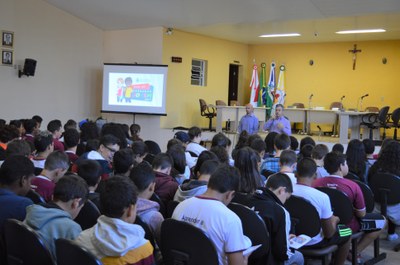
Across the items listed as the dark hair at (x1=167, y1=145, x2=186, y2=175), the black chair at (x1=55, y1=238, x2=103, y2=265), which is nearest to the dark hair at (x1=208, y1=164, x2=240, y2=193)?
the black chair at (x1=55, y1=238, x2=103, y2=265)

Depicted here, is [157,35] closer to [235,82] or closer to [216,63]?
[216,63]

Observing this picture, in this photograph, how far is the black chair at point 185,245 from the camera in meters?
2.27

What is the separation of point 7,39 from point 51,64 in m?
1.33

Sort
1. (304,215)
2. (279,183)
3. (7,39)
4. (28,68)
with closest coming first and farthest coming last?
(279,183) < (304,215) < (7,39) < (28,68)

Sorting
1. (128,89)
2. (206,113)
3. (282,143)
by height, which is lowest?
(282,143)

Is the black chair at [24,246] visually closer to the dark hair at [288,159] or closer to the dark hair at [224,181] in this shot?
the dark hair at [224,181]

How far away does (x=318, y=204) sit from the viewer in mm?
3268

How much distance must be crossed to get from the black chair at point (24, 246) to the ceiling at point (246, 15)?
804 centimetres

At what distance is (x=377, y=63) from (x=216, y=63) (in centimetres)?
482

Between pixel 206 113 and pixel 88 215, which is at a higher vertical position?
pixel 206 113

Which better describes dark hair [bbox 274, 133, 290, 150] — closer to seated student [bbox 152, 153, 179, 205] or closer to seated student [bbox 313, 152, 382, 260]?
seated student [bbox 313, 152, 382, 260]

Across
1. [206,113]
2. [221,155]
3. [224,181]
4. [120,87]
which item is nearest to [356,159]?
[221,155]

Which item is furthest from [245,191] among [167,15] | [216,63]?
[216,63]

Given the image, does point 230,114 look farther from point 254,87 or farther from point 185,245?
point 185,245
